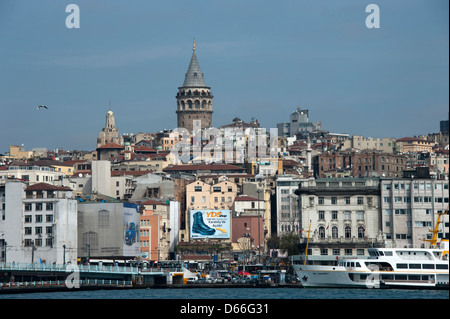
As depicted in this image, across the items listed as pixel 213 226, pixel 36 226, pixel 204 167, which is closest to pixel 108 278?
pixel 36 226

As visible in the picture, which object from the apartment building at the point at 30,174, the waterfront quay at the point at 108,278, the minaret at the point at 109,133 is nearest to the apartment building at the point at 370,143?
the minaret at the point at 109,133

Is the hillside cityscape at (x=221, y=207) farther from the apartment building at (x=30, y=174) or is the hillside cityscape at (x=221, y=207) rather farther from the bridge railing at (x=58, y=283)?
the bridge railing at (x=58, y=283)

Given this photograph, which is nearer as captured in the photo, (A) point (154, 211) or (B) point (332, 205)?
(B) point (332, 205)

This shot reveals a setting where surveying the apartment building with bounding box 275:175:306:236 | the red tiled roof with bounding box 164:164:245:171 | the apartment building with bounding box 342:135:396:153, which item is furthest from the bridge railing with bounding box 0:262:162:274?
the apartment building with bounding box 342:135:396:153

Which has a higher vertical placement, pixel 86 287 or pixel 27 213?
pixel 27 213

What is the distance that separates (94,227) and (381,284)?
37.2 m

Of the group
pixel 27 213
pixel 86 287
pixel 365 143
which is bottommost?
pixel 86 287

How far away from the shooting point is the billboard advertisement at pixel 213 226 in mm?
111688

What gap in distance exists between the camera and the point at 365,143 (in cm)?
17075

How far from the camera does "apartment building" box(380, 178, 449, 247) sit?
89188mm

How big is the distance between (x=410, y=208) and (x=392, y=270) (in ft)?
63.2

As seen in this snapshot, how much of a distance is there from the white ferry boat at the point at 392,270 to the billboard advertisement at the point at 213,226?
127 feet
